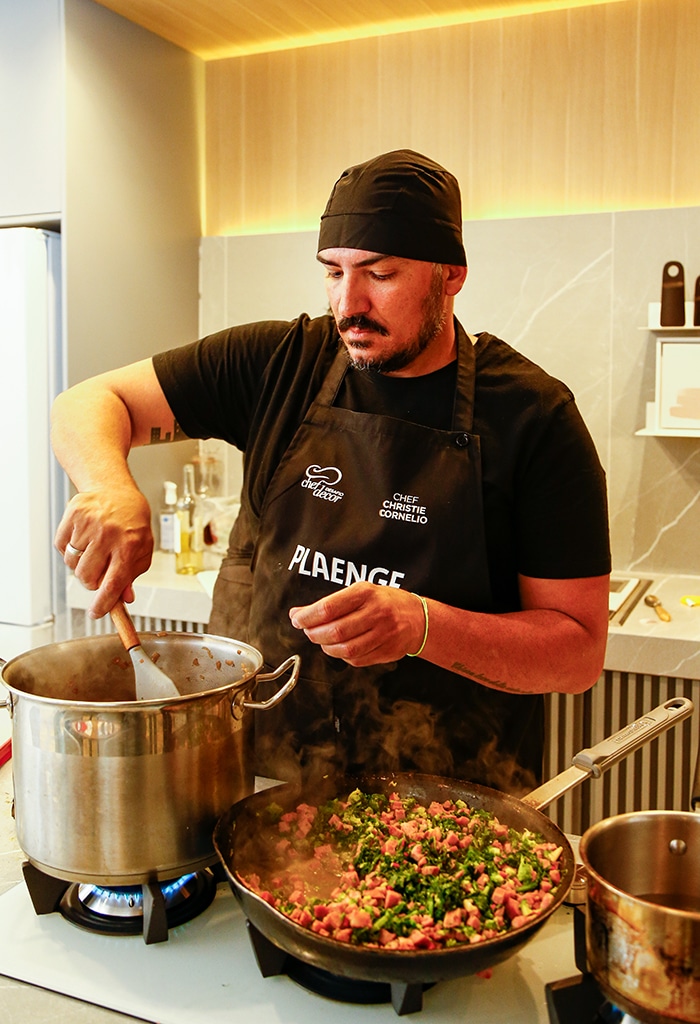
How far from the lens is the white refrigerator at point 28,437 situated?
9.97ft

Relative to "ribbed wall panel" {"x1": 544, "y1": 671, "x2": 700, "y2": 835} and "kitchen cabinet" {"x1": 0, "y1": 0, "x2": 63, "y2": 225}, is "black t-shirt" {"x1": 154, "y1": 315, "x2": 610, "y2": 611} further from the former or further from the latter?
"kitchen cabinet" {"x1": 0, "y1": 0, "x2": 63, "y2": 225}

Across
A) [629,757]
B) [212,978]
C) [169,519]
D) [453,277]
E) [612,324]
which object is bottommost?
[629,757]

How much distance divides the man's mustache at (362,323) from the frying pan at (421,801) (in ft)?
2.13

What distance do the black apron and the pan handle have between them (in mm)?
411

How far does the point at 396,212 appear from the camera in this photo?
141cm

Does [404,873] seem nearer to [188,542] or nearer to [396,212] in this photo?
[396,212]

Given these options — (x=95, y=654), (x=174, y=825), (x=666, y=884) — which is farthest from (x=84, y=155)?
(x=666, y=884)

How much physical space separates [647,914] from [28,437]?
2695mm

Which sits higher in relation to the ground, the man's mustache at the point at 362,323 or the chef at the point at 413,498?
the man's mustache at the point at 362,323

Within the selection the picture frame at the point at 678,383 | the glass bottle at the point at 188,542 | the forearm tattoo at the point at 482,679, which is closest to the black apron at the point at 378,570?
the forearm tattoo at the point at 482,679

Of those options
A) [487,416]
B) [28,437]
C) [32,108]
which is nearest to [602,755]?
[487,416]

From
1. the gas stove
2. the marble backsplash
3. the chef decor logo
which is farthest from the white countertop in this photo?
→ the gas stove

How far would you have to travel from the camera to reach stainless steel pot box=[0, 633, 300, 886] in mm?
984

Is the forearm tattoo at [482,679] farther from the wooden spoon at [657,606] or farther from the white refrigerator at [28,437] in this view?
the white refrigerator at [28,437]
